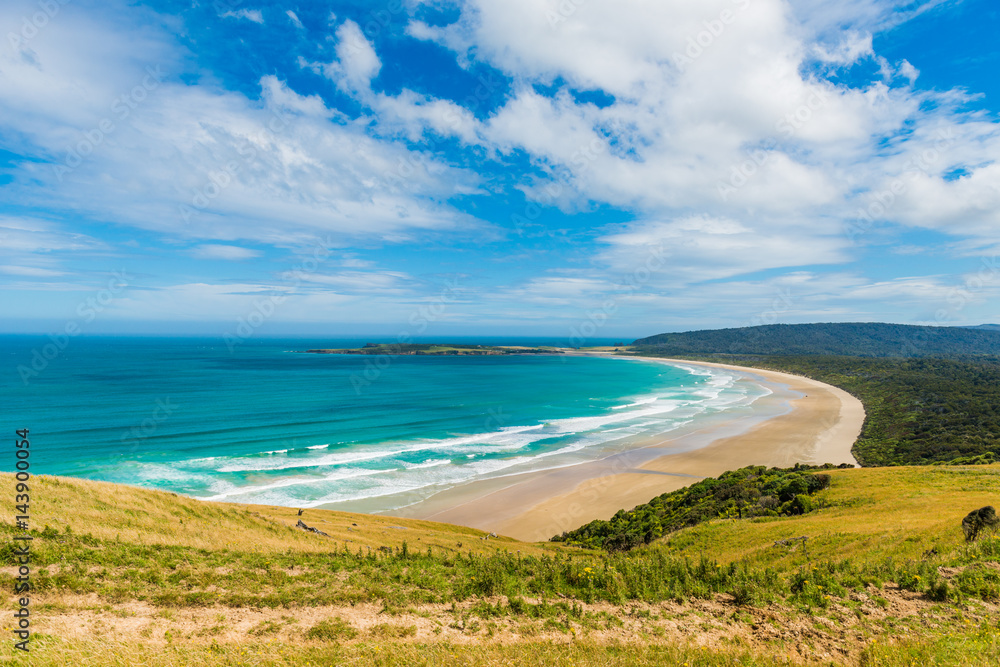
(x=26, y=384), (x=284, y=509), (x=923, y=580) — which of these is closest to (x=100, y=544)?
(x=284, y=509)

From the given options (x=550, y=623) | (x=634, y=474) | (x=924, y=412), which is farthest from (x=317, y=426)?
(x=924, y=412)

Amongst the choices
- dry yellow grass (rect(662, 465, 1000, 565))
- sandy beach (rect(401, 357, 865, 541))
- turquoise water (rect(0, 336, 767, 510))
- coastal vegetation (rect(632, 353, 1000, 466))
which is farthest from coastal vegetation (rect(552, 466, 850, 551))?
coastal vegetation (rect(632, 353, 1000, 466))

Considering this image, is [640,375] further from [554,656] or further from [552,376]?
[554,656]

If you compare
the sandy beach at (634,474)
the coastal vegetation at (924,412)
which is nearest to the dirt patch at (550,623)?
the sandy beach at (634,474)

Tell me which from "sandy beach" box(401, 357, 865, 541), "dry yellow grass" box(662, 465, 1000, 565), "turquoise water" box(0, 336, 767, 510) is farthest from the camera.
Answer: "turquoise water" box(0, 336, 767, 510)

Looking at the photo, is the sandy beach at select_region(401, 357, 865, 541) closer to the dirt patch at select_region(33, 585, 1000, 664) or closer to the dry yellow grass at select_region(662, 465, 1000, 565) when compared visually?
the dry yellow grass at select_region(662, 465, 1000, 565)

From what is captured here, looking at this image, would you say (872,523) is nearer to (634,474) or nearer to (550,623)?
(550,623)
